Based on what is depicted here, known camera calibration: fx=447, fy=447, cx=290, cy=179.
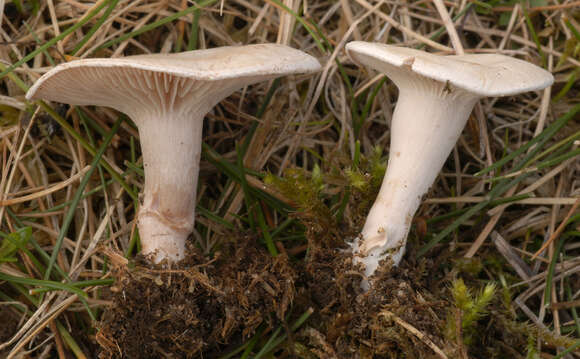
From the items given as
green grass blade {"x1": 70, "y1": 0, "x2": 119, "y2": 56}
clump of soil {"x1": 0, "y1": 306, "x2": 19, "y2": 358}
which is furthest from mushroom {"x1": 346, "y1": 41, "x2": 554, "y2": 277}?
clump of soil {"x1": 0, "y1": 306, "x2": 19, "y2": 358}

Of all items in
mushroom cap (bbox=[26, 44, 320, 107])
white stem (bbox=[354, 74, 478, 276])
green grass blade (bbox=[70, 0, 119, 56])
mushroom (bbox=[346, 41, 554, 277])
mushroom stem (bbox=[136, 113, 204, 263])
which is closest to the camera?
mushroom cap (bbox=[26, 44, 320, 107])

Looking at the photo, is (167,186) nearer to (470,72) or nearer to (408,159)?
(408,159)

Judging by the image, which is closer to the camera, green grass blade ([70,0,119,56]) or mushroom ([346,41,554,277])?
mushroom ([346,41,554,277])

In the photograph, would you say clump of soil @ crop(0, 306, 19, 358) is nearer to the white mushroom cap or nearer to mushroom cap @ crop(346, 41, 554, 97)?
the white mushroom cap

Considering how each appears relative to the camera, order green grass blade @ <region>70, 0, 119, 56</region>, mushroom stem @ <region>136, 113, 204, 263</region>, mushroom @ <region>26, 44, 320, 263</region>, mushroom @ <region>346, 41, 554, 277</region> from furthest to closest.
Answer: green grass blade @ <region>70, 0, 119, 56</region> → mushroom stem @ <region>136, 113, 204, 263</region> → mushroom @ <region>346, 41, 554, 277</region> → mushroom @ <region>26, 44, 320, 263</region>

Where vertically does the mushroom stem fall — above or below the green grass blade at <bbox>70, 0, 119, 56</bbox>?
below

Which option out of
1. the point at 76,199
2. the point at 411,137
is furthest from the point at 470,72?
the point at 76,199

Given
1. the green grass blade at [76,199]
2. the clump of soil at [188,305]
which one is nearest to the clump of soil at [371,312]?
the clump of soil at [188,305]
